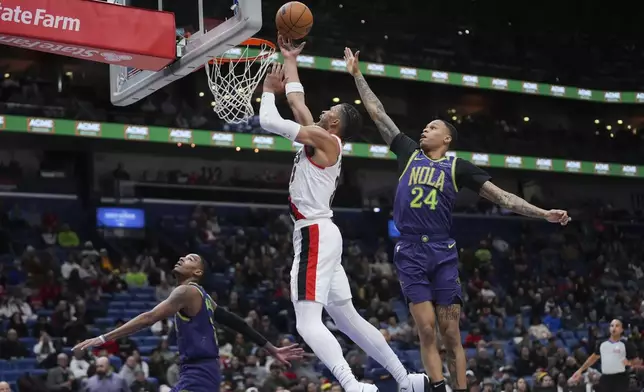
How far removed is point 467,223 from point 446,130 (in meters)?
25.2

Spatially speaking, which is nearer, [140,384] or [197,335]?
[197,335]

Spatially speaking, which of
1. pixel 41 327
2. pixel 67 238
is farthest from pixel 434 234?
pixel 67 238

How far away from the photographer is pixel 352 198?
1204 inches

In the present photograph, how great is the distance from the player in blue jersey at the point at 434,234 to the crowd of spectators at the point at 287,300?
23.5 ft

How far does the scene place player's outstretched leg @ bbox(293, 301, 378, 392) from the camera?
709cm

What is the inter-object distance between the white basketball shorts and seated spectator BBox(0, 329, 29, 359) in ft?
38.7

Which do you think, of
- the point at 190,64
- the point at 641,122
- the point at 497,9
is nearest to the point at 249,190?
the point at 497,9

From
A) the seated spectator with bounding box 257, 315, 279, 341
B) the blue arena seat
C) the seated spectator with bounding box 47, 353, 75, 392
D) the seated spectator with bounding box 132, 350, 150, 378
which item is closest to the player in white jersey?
the seated spectator with bounding box 47, 353, 75, 392

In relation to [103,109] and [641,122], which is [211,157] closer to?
[103,109]

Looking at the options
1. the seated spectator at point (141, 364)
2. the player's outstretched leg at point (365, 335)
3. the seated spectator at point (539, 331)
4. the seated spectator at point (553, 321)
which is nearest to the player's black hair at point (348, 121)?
the player's outstretched leg at point (365, 335)

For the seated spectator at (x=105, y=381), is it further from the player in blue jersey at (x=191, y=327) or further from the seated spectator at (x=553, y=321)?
the seated spectator at (x=553, y=321)

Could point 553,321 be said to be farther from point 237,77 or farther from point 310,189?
point 310,189

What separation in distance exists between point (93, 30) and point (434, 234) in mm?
3651

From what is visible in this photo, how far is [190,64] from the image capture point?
919 centimetres
